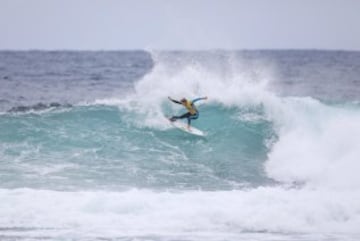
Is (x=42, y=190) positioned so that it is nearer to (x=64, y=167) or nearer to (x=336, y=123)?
(x=64, y=167)

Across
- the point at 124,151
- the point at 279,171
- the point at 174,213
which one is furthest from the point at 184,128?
the point at 174,213

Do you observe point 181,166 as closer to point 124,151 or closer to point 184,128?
point 124,151

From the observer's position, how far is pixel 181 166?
15.8 m

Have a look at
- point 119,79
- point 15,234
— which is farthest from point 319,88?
point 15,234

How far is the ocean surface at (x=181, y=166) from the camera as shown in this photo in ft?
36.8

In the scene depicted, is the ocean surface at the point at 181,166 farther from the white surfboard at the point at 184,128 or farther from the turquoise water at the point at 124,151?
the white surfboard at the point at 184,128

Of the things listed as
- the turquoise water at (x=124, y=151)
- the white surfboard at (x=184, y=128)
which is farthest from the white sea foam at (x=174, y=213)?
the white surfboard at (x=184, y=128)

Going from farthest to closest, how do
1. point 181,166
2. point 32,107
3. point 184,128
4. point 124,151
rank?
point 32,107 < point 184,128 < point 124,151 < point 181,166

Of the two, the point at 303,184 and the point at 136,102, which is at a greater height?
the point at 136,102

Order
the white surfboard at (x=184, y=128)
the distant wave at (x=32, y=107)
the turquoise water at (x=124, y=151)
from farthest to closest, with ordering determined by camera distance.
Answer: the distant wave at (x=32, y=107) → the white surfboard at (x=184, y=128) → the turquoise water at (x=124, y=151)

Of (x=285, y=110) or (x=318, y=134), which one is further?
(x=285, y=110)

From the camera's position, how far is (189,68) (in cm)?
2106

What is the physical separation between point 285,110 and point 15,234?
35.5 ft

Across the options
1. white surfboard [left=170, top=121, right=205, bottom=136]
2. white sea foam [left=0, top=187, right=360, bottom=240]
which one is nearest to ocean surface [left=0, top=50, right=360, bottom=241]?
white sea foam [left=0, top=187, right=360, bottom=240]
